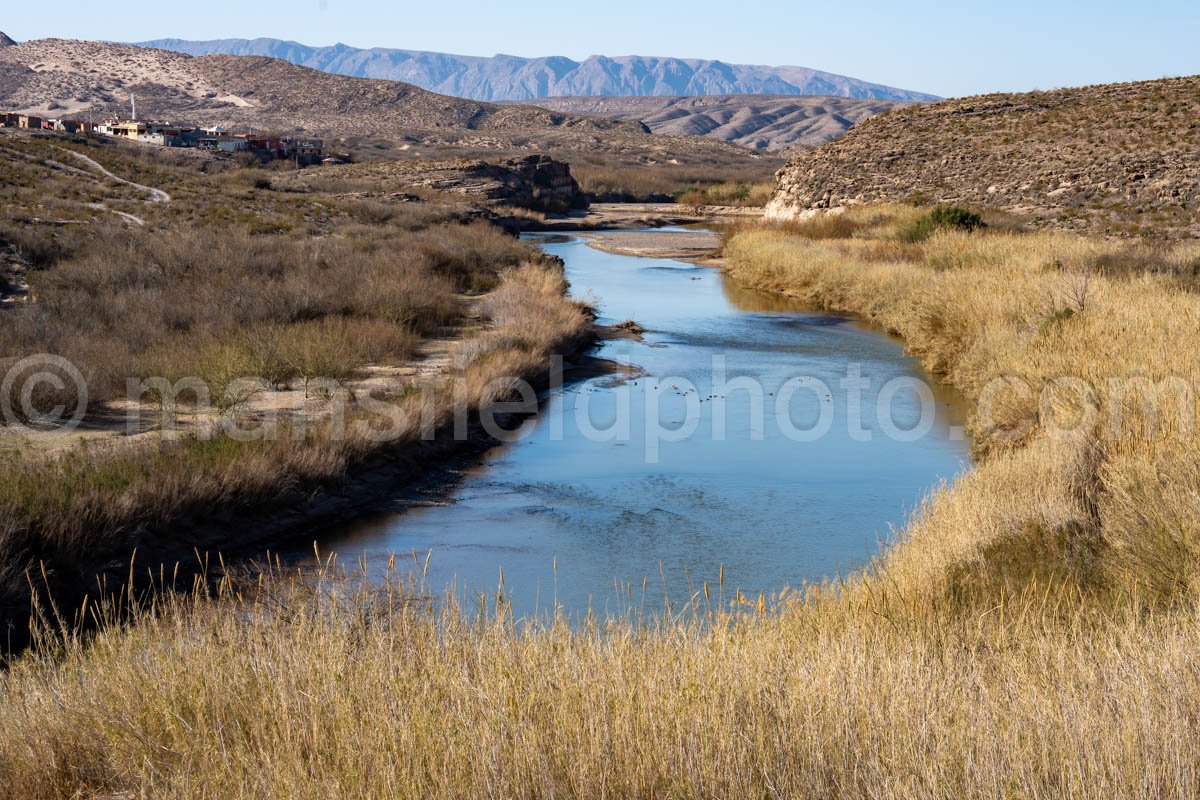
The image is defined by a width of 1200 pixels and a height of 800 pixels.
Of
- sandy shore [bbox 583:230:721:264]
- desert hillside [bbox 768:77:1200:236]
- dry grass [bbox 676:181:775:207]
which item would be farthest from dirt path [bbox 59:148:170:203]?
dry grass [bbox 676:181:775:207]

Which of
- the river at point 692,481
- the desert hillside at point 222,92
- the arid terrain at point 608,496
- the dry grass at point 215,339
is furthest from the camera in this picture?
the desert hillside at point 222,92

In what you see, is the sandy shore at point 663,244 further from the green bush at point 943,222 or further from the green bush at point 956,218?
the green bush at point 956,218

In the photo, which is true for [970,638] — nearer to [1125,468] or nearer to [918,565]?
[918,565]

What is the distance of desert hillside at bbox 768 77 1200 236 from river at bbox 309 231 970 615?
41.3ft

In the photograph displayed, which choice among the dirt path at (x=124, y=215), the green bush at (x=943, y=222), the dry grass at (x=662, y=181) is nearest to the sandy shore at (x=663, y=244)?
the green bush at (x=943, y=222)

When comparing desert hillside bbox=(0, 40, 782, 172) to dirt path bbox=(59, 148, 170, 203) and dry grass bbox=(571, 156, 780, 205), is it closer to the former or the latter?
dry grass bbox=(571, 156, 780, 205)

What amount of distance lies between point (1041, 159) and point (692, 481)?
28.2 meters

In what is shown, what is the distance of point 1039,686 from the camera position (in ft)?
16.3

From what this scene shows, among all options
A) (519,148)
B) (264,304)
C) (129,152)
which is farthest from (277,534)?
(519,148)

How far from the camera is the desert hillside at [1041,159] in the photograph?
32.0 m

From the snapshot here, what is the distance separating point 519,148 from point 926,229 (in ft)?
262

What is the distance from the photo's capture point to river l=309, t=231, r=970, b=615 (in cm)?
1046

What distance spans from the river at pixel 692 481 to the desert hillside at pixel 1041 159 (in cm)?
1260

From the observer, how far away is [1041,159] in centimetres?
3725
